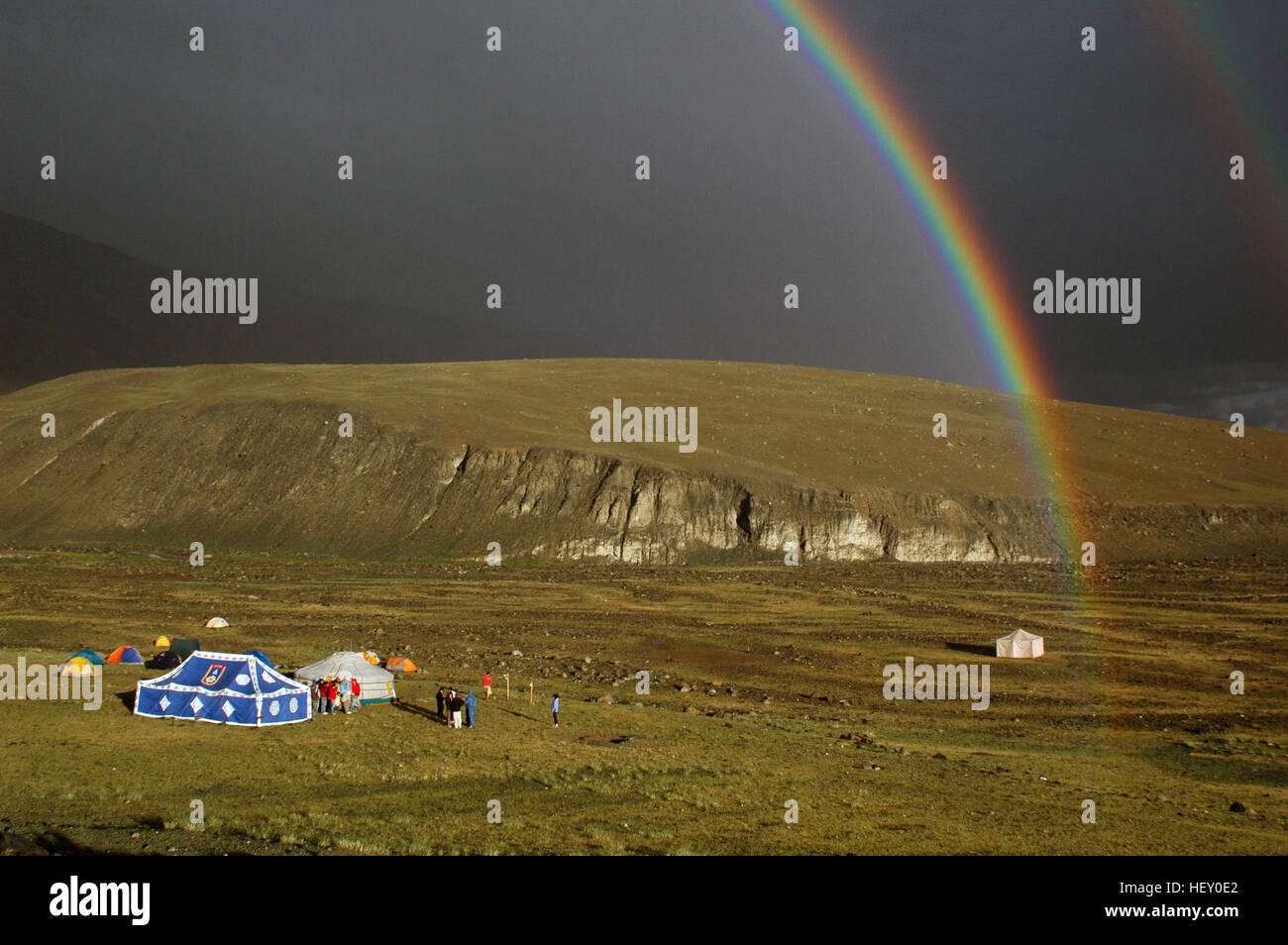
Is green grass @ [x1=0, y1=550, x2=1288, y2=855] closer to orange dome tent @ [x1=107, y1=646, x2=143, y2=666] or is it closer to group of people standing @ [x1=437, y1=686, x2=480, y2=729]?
group of people standing @ [x1=437, y1=686, x2=480, y2=729]

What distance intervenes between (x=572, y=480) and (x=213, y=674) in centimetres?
5713

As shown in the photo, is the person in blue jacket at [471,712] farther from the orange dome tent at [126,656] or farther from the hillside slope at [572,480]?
the hillside slope at [572,480]

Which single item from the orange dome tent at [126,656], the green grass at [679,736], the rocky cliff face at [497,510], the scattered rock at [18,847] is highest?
the rocky cliff face at [497,510]

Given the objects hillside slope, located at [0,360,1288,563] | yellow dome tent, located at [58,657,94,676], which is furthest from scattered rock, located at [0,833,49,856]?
hillside slope, located at [0,360,1288,563]

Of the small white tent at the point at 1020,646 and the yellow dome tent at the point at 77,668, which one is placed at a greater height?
the yellow dome tent at the point at 77,668

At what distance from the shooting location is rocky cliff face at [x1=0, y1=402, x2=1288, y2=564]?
271 ft

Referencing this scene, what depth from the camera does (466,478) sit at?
87.8 m

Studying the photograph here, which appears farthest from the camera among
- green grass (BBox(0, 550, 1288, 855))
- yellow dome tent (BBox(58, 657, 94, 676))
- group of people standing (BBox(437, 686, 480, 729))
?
yellow dome tent (BBox(58, 657, 94, 676))

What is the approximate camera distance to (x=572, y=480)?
3381 inches

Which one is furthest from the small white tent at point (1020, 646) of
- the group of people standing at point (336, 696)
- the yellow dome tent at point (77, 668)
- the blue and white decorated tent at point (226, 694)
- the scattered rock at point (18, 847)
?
the scattered rock at point (18, 847)

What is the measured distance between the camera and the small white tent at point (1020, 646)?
1690 inches

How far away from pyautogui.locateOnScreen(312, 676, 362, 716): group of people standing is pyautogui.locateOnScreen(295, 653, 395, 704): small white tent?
49 centimetres
